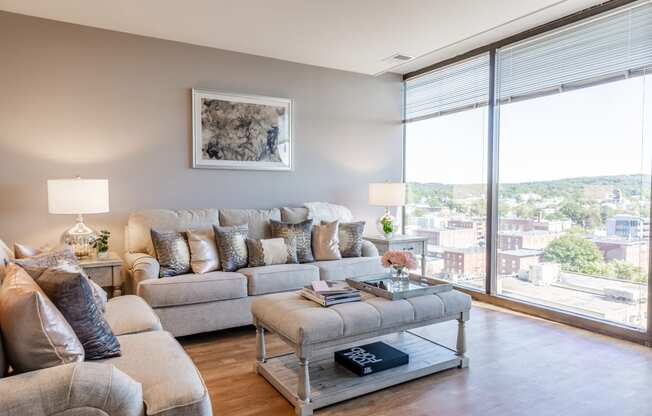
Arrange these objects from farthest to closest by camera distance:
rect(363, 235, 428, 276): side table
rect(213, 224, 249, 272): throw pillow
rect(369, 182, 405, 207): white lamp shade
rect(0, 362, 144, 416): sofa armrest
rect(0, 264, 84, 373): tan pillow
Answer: rect(369, 182, 405, 207): white lamp shade, rect(363, 235, 428, 276): side table, rect(213, 224, 249, 272): throw pillow, rect(0, 264, 84, 373): tan pillow, rect(0, 362, 144, 416): sofa armrest

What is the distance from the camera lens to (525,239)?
13.3 feet

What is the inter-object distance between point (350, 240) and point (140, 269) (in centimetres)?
195

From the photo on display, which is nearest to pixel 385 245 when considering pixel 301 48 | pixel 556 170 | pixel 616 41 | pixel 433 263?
pixel 433 263

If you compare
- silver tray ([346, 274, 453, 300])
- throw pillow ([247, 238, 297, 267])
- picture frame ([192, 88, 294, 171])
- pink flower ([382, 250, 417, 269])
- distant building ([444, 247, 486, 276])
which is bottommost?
distant building ([444, 247, 486, 276])

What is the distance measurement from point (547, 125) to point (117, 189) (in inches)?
158

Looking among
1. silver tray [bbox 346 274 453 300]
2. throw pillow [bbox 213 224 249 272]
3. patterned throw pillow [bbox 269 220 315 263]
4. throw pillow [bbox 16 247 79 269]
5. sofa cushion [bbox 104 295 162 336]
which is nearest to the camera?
throw pillow [bbox 16 247 79 269]

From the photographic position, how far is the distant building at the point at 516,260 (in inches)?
156

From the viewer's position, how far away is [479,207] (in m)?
4.46

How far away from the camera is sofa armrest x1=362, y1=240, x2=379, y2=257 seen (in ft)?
13.9

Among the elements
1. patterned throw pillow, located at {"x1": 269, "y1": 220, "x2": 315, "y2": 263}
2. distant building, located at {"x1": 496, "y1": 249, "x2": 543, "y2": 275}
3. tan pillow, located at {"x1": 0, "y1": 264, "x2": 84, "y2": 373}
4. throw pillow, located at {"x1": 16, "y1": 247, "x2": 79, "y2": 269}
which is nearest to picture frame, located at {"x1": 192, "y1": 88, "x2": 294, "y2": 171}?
patterned throw pillow, located at {"x1": 269, "y1": 220, "x2": 315, "y2": 263}

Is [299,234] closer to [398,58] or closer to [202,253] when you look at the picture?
[202,253]

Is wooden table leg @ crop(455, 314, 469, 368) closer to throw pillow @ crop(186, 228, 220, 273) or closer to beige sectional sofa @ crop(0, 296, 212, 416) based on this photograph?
beige sectional sofa @ crop(0, 296, 212, 416)

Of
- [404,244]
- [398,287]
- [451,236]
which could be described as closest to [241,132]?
[404,244]

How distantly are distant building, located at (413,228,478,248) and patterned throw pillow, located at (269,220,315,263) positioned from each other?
1.79 metres
